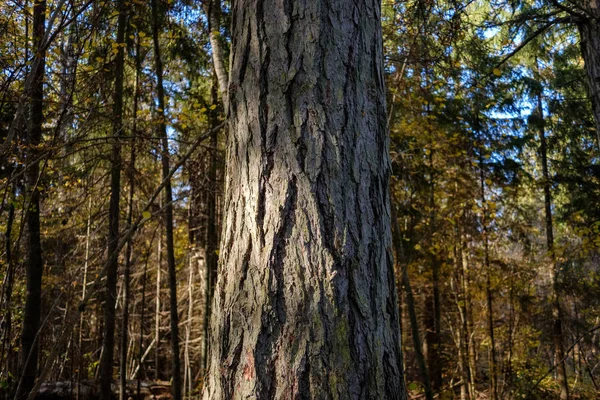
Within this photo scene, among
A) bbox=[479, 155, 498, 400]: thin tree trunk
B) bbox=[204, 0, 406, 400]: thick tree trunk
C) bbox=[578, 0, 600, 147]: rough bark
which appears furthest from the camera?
bbox=[479, 155, 498, 400]: thin tree trunk

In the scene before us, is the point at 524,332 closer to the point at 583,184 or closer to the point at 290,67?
the point at 583,184

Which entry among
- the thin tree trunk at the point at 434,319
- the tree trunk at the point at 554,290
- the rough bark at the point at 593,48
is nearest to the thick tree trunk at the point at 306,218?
the rough bark at the point at 593,48

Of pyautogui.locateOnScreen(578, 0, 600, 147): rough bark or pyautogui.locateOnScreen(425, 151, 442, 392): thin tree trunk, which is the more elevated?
pyautogui.locateOnScreen(578, 0, 600, 147): rough bark

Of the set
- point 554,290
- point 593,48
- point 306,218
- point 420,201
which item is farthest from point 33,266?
point 554,290

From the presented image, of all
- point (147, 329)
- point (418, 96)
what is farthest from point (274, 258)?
point (147, 329)

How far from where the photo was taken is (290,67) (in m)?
1.26

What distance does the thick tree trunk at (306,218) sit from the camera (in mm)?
1121

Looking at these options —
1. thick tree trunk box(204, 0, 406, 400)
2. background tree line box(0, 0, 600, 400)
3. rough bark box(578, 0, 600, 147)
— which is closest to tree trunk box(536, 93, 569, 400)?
background tree line box(0, 0, 600, 400)

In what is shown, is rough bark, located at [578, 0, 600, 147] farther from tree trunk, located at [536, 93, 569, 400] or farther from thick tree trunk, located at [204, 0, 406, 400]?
tree trunk, located at [536, 93, 569, 400]

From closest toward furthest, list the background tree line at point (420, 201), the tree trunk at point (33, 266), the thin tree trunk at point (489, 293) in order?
the tree trunk at point (33, 266), the background tree line at point (420, 201), the thin tree trunk at point (489, 293)

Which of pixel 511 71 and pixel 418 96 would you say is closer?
pixel 418 96

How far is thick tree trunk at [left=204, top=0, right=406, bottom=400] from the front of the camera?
112cm

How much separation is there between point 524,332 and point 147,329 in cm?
936

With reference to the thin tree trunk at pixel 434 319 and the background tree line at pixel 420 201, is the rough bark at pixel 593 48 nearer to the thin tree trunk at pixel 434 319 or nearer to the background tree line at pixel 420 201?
the background tree line at pixel 420 201
